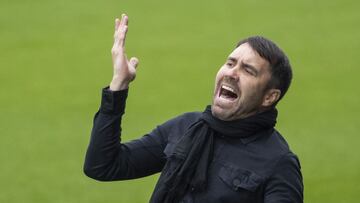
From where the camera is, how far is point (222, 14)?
8.95 meters

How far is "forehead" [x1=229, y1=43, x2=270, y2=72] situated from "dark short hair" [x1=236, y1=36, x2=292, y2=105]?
0.01m

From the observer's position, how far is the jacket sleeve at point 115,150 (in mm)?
3043

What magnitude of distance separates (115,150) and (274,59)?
65 centimetres

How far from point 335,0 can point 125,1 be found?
226 centimetres

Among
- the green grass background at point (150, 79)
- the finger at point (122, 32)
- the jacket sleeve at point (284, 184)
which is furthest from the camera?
the green grass background at point (150, 79)

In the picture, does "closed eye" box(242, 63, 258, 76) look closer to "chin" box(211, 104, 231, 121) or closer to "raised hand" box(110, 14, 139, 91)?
"chin" box(211, 104, 231, 121)

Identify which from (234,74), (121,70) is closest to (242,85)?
(234,74)

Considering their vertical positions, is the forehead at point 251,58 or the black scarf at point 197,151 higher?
the forehead at point 251,58

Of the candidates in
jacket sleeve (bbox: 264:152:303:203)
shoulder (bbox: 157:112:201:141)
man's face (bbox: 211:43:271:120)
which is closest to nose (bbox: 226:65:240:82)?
man's face (bbox: 211:43:271:120)

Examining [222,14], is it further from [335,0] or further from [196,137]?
[196,137]

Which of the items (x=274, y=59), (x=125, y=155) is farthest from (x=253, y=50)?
(x=125, y=155)

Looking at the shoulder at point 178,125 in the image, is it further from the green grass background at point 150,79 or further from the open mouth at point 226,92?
the green grass background at point 150,79

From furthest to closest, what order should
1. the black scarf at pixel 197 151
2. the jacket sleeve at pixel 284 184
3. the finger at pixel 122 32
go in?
1. the finger at pixel 122 32
2. the black scarf at pixel 197 151
3. the jacket sleeve at pixel 284 184

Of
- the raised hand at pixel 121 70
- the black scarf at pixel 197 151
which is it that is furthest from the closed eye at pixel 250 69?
the raised hand at pixel 121 70
